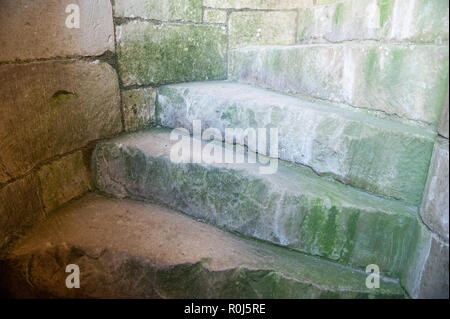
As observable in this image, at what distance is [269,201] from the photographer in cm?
136

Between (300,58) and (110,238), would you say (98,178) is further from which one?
(300,58)

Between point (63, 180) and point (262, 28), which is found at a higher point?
point (262, 28)

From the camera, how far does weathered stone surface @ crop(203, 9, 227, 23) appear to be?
7.36ft

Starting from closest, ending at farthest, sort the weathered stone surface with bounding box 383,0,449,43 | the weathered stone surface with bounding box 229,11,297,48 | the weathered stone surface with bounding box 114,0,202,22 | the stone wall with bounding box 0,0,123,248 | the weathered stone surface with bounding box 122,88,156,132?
the weathered stone surface with bounding box 383,0,449,43
the stone wall with bounding box 0,0,123,248
the weathered stone surface with bounding box 114,0,202,22
the weathered stone surface with bounding box 122,88,156,132
the weathered stone surface with bounding box 229,11,297,48

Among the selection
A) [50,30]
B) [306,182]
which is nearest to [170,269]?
[306,182]

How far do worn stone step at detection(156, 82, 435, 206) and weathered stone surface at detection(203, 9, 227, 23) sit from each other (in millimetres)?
664

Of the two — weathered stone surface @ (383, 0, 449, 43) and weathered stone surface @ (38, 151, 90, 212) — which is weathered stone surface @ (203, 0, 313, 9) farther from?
weathered stone surface @ (38, 151, 90, 212)

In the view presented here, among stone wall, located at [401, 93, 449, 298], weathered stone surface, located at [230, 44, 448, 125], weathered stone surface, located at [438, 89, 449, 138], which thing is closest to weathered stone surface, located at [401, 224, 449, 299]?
stone wall, located at [401, 93, 449, 298]

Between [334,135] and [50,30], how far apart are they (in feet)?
4.71

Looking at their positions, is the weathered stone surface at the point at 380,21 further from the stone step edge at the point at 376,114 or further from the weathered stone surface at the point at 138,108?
the weathered stone surface at the point at 138,108

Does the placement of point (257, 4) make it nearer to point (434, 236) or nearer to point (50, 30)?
point (50, 30)

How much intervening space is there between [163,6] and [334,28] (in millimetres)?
1117
